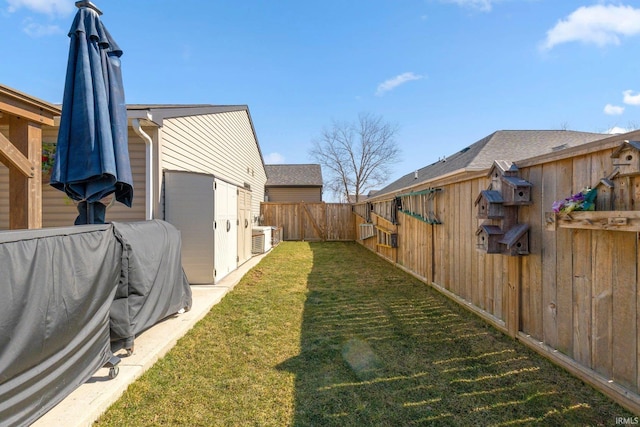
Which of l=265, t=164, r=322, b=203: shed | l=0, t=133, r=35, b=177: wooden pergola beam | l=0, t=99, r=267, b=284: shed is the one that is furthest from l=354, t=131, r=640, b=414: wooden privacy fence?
l=265, t=164, r=322, b=203: shed

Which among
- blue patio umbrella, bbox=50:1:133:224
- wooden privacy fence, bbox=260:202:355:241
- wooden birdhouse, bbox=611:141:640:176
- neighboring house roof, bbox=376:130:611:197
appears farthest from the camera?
wooden privacy fence, bbox=260:202:355:241

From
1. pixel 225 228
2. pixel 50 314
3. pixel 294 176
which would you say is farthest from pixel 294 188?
pixel 50 314

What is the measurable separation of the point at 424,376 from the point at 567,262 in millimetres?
1426

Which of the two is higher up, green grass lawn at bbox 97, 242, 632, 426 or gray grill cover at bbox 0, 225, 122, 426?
gray grill cover at bbox 0, 225, 122, 426

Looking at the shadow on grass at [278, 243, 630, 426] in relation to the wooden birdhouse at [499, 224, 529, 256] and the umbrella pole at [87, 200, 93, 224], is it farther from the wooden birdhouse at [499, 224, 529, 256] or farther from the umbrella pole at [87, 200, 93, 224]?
the umbrella pole at [87, 200, 93, 224]

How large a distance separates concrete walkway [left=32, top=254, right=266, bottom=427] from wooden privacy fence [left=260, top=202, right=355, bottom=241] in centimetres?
1015

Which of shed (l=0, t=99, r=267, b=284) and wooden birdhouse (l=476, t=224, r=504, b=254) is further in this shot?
shed (l=0, t=99, r=267, b=284)

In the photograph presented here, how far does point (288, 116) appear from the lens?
17.4 meters

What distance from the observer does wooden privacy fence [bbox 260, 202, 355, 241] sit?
14.3m

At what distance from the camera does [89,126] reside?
2.68 metres

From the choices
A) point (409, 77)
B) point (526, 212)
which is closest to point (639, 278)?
point (526, 212)

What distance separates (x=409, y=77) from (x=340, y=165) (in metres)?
14.0

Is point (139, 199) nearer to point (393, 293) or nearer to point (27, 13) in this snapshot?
point (27, 13)

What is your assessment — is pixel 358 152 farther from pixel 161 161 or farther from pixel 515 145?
pixel 161 161
